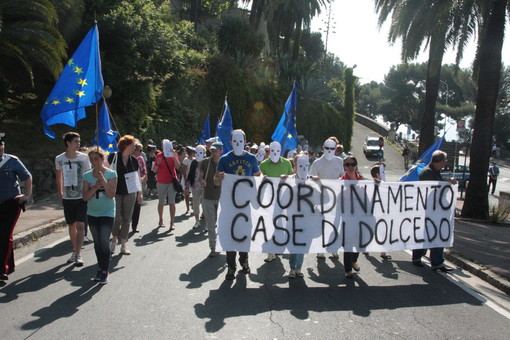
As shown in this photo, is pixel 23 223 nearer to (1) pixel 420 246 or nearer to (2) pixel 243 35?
(1) pixel 420 246

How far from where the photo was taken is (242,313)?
525cm

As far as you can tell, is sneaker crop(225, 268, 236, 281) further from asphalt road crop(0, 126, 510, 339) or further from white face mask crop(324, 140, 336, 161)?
→ white face mask crop(324, 140, 336, 161)

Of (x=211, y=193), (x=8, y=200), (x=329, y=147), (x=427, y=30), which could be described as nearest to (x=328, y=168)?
(x=329, y=147)

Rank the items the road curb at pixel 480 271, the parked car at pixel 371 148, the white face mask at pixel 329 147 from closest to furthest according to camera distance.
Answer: the road curb at pixel 480 271, the white face mask at pixel 329 147, the parked car at pixel 371 148

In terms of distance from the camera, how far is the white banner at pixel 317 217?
6617 millimetres

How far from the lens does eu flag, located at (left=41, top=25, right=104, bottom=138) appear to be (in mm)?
6789

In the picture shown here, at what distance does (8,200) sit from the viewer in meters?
6.34

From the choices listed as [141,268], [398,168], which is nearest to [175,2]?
[398,168]

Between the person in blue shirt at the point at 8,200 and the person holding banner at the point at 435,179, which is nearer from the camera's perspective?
the person in blue shirt at the point at 8,200

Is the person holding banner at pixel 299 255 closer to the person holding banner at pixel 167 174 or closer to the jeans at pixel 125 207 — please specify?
the jeans at pixel 125 207

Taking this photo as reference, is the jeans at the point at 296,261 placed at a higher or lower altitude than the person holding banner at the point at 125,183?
lower

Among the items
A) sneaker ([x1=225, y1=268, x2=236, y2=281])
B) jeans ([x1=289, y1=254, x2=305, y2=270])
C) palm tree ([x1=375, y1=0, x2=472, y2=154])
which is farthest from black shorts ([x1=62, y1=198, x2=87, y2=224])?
palm tree ([x1=375, y1=0, x2=472, y2=154])

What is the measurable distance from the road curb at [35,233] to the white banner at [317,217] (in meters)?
4.04

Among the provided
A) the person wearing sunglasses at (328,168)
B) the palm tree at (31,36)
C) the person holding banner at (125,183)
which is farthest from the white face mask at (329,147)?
the palm tree at (31,36)
